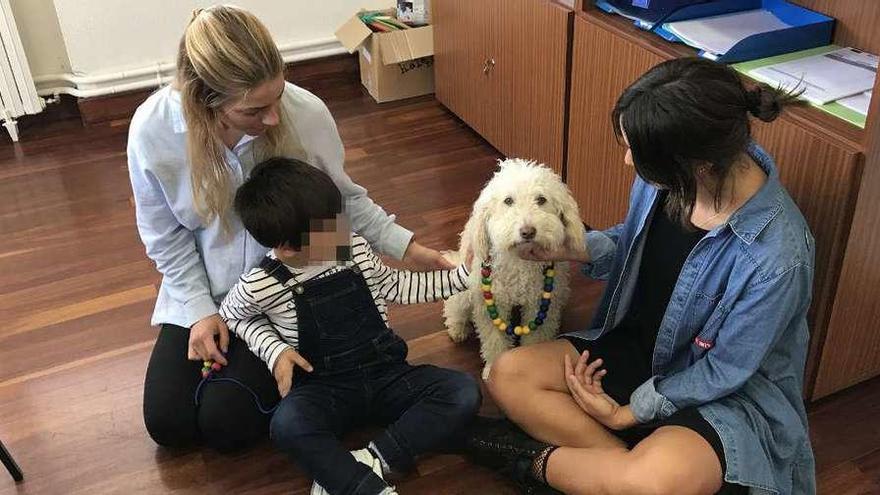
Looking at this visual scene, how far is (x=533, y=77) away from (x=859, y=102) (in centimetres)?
102

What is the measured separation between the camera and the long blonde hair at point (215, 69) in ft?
4.60

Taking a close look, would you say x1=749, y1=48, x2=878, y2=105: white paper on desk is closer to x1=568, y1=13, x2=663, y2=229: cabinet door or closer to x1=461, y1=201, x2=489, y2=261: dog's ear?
x1=568, y1=13, x2=663, y2=229: cabinet door

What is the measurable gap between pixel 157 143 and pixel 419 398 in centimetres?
69

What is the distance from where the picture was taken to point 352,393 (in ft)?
5.34

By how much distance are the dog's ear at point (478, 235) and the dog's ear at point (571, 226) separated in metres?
0.15

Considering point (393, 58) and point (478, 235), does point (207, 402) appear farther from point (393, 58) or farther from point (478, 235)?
point (393, 58)

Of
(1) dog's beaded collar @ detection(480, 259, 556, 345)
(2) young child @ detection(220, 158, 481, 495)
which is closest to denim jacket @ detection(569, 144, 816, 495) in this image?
(1) dog's beaded collar @ detection(480, 259, 556, 345)

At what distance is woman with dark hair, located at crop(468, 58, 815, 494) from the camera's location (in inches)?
48.9

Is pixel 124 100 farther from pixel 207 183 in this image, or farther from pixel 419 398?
pixel 419 398

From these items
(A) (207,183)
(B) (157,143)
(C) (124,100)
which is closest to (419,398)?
(A) (207,183)

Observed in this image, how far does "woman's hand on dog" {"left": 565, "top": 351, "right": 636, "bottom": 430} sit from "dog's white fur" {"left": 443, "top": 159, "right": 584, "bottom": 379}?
21 cm

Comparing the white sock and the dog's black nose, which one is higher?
the dog's black nose

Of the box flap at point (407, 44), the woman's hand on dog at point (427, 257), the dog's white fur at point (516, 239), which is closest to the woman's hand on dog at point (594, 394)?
the dog's white fur at point (516, 239)

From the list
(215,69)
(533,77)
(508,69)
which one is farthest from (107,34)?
(215,69)
